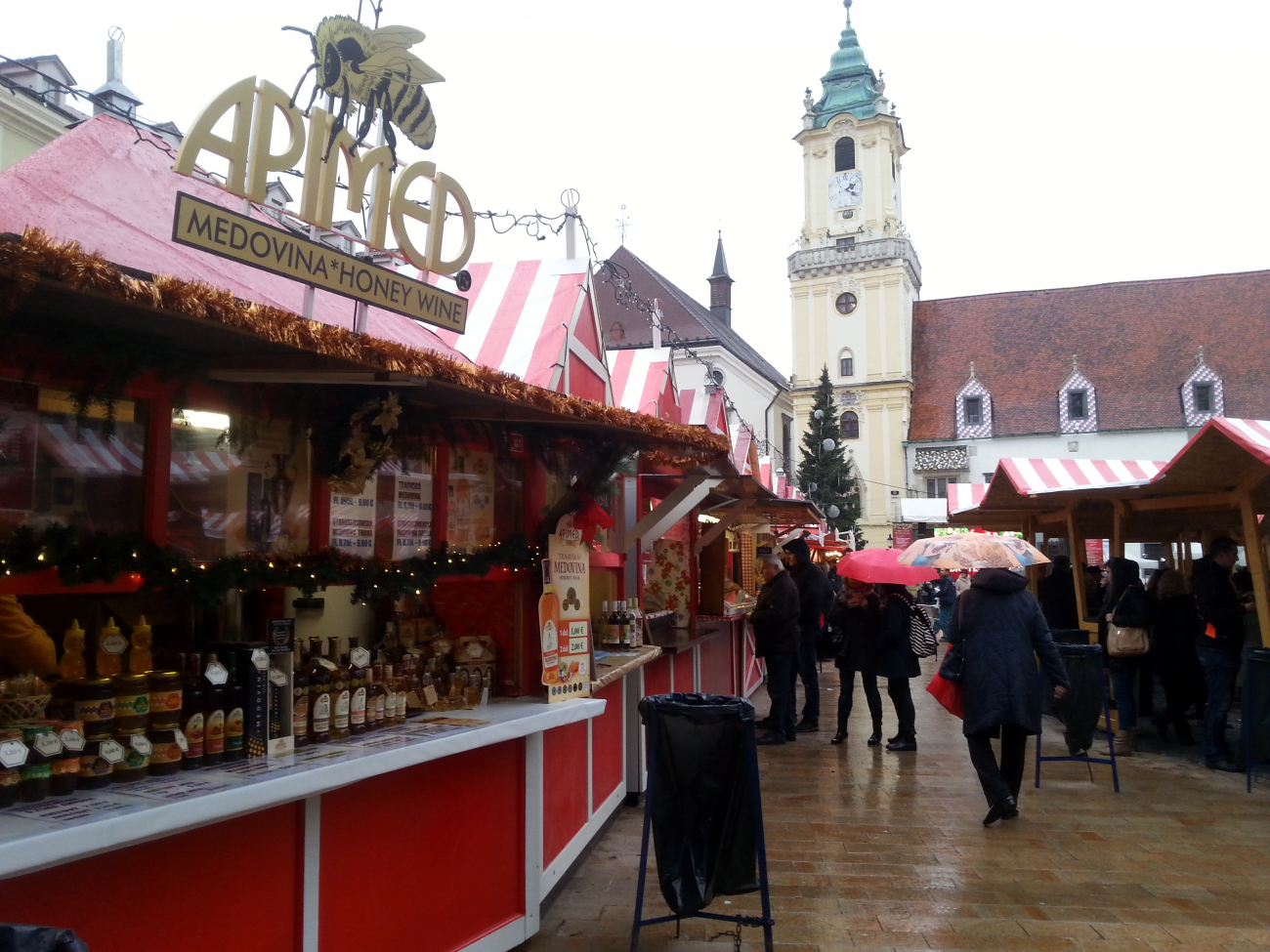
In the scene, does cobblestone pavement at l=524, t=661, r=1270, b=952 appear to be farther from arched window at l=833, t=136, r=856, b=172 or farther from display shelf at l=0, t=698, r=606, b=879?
arched window at l=833, t=136, r=856, b=172

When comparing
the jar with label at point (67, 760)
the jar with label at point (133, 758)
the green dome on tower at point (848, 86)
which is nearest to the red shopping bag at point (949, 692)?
the jar with label at point (133, 758)

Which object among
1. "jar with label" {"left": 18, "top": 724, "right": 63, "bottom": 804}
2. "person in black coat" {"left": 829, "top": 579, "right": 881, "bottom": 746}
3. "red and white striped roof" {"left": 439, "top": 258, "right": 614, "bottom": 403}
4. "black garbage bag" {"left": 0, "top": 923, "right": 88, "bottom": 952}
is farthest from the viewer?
"person in black coat" {"left": 829, "top": 579, "right": 881, "bottom": 746}

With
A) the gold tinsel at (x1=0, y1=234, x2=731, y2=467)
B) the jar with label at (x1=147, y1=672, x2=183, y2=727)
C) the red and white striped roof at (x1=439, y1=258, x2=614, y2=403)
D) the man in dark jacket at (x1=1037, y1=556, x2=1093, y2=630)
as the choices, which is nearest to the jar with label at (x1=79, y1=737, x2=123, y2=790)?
the jar with label at (x1=147, y1=672, x2=183, y2=727)

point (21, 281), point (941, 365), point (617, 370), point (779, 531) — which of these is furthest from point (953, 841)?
point (941, 365)

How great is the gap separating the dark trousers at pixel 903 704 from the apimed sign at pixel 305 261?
19.9 feet

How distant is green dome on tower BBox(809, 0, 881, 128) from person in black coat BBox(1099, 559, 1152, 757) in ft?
147

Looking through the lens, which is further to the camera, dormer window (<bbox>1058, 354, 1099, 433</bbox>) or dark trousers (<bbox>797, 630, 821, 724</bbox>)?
dormer window (<bbox>1058, 354, 1099, 433</bbox>)

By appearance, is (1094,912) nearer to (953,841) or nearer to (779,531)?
(953,841)

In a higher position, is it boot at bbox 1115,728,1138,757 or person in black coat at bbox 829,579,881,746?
person in black coat at bbox 829,579,881,746

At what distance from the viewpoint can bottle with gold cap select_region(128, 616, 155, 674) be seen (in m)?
3.12

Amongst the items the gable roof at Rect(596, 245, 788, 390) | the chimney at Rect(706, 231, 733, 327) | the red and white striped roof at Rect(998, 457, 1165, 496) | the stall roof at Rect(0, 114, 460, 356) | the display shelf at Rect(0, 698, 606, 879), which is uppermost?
the chimney at Rect(706, 231, 733, 327)

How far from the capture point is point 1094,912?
4.77 metres

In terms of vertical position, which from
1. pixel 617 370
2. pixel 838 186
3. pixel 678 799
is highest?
pixel 838 186

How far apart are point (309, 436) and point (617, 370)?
9929mm
